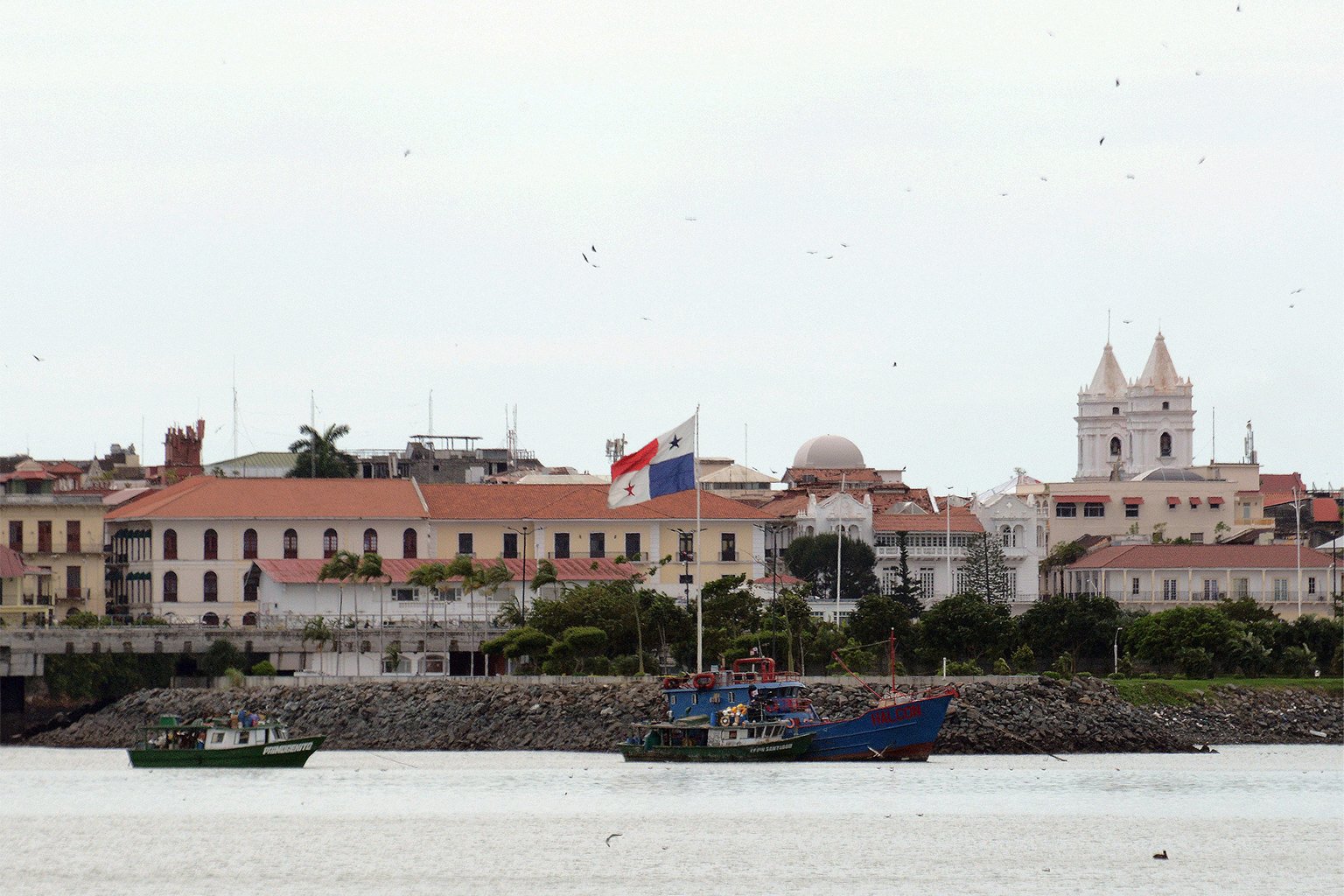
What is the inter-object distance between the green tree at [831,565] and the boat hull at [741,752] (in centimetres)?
5863

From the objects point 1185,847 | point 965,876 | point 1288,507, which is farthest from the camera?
point 1288,507

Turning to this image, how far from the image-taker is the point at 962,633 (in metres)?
92.1

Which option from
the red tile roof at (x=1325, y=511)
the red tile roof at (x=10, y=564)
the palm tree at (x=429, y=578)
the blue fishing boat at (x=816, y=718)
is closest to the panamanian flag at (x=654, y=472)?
the blue fishing boat at (x=816, y=718)

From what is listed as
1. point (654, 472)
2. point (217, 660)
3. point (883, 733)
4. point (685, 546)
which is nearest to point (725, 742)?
point (883, 733)

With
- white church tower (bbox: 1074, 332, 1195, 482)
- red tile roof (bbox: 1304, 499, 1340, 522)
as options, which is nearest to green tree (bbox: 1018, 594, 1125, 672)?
red tile roof (bbox: 1304, 499, 1340, 522)

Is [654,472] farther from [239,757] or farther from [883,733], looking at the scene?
[239,757]

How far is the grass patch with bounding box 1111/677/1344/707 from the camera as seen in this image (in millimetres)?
83562

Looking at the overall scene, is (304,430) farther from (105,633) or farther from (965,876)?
(965,876)

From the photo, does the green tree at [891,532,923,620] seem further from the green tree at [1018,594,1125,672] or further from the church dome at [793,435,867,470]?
the church dome at [793,435,867,470]

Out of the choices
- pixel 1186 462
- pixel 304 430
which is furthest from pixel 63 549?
pixel 1186 462

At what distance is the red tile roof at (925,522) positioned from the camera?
132125 millimetres

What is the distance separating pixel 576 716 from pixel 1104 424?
119678mm

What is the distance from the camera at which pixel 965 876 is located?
4616cm

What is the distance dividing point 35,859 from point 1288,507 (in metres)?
119
